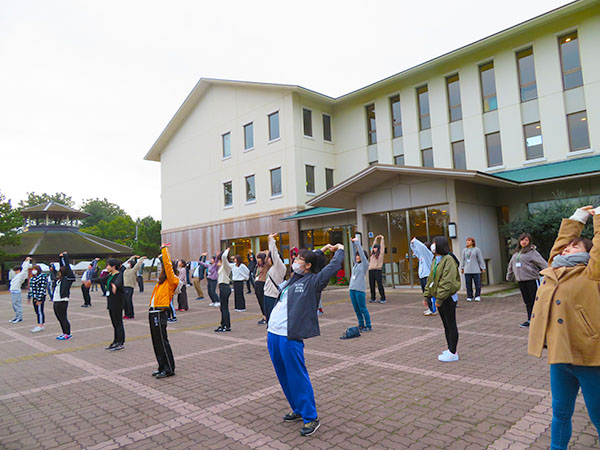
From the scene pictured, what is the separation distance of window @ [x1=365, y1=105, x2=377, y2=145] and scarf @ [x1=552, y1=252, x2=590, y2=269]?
74.1 ft

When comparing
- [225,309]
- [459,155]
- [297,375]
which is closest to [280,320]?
[297,375]

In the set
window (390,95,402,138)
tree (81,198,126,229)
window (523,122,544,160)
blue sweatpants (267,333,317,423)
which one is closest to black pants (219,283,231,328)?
blue sweatpants (267,333,317,423)

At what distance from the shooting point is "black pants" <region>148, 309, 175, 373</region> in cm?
621

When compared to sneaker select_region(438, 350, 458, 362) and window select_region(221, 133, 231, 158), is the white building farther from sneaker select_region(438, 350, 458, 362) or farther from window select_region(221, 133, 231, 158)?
sneaker select_region(438, 350, 458, 362)

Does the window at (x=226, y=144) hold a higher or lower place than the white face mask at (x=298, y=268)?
higher

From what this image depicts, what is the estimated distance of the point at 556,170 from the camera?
16.4 m

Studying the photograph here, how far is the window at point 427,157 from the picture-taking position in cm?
2223

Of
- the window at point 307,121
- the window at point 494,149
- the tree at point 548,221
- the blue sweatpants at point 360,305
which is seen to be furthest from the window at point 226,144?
the blue sweatpants at point 360,305

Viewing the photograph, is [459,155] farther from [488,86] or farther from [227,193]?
[227,193]

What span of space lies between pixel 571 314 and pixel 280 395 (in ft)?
11.6

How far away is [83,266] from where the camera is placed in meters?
44.8

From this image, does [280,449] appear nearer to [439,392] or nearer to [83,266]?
[439,392]

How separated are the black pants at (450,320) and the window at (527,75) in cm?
1676

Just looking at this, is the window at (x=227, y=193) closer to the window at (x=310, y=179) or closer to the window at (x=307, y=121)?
the window at (x=310, y=179)
